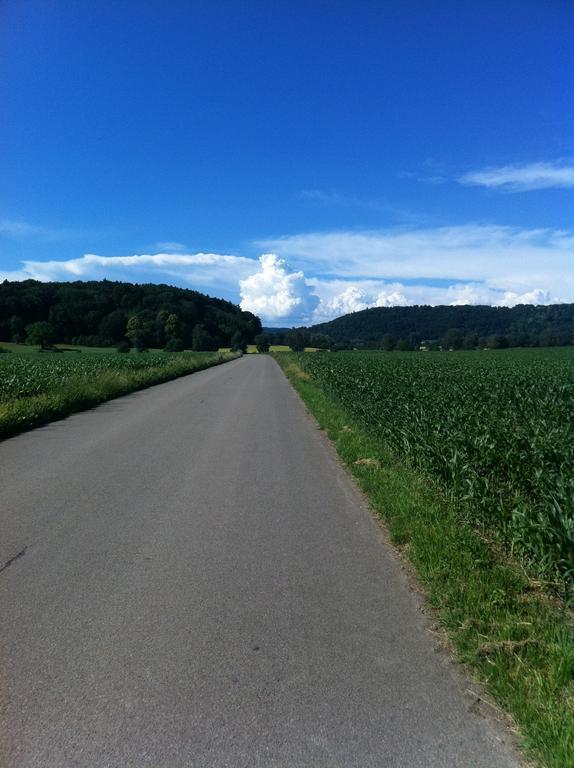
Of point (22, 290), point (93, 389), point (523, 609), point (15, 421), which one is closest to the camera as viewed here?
point (523, 609)

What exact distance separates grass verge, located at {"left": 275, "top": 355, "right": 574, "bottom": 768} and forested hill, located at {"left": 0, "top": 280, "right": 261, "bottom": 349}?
79153 millimetres

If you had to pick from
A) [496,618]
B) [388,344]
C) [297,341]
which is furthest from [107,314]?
[496,618]

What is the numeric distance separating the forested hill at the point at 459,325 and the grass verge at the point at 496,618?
79824mm

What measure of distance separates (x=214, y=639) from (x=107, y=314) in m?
96.9

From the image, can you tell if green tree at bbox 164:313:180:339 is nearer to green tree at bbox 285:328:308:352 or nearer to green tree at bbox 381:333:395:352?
green tree at bbox 285:328:308:352

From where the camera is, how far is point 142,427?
1324 cm

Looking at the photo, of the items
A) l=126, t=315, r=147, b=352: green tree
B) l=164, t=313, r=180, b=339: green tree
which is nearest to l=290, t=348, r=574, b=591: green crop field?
l=126, t=315, r=147, b=352: green tree

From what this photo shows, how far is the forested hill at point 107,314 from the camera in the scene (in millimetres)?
80988

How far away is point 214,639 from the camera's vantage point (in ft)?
11.5

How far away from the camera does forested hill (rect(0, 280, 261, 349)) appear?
81.0m

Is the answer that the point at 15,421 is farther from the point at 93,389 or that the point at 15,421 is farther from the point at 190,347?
Result: the point at 190,347

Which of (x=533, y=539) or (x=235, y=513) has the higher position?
(x=533, y=539)

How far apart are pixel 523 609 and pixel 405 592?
87cm

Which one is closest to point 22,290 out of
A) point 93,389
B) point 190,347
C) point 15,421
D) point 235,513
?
point 190,347
